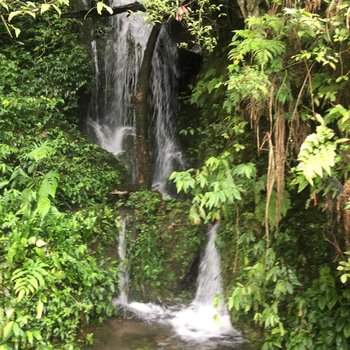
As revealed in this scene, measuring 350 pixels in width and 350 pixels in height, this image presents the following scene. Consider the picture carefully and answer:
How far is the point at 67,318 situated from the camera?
209 inches

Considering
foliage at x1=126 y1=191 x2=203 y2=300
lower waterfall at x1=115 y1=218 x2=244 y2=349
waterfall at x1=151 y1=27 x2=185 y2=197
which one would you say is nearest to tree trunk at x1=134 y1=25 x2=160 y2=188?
foliage at x1=126 y1=191 x2=203 y2=300

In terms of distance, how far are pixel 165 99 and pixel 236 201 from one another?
16.9 feet

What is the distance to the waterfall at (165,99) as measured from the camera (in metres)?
9.51

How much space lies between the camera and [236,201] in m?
5.49

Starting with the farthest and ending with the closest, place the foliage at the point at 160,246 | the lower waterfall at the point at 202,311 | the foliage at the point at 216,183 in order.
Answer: the foliage at the point at 160,246 → the lower waterfall at the point at 202,311 → the foliage at the point at 216,183

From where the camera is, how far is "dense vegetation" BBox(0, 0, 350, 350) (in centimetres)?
415

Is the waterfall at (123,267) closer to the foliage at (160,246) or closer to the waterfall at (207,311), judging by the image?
the foliage at (160,246)

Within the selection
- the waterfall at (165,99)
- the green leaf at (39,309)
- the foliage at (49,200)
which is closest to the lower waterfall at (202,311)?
the foliage at (49,200)

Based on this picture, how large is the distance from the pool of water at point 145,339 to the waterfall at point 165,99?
411 cm

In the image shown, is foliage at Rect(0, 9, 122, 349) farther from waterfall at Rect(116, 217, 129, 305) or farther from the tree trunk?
the tree trunk

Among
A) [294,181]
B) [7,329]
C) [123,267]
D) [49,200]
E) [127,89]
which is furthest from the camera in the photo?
[127,89]

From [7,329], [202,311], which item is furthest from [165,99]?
[7,329]

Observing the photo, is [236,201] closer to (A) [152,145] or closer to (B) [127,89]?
(A) [152,145]

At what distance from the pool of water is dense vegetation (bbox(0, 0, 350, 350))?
0.23 m
